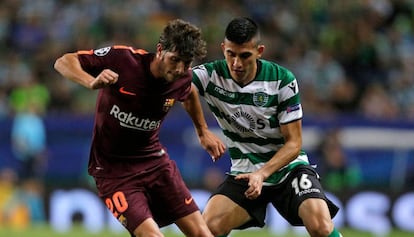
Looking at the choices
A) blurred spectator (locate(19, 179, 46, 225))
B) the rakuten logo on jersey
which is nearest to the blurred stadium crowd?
blurred spectator (locate(19, 179, 46, 225))

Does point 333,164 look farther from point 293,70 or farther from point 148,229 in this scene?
point 148,229

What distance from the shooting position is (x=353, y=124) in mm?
16734

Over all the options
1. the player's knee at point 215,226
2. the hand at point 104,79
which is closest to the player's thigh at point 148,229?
the player's knee at point 215,226

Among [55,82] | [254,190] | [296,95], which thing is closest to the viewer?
[254,190]

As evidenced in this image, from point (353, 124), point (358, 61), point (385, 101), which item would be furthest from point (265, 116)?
point (358, 61)

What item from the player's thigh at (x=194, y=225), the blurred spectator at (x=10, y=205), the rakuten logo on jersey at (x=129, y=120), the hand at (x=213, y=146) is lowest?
the blurred spectator at (x=10, y=205)

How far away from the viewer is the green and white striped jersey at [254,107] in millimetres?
9039

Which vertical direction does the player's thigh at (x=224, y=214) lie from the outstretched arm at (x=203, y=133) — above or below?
below

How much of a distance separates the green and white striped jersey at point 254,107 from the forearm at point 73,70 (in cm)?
121

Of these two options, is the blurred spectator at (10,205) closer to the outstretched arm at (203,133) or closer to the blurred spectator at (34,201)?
the blurred spectator at (34,201)

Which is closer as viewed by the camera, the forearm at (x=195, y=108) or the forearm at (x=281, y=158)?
the forearm at (x=281, y=158)

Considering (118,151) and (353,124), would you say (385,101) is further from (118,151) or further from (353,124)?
(118,151)

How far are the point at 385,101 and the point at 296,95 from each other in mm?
8924

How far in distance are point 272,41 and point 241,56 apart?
34.7 feet
